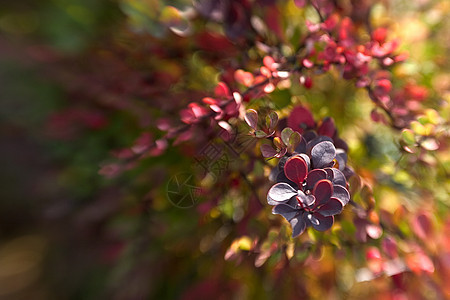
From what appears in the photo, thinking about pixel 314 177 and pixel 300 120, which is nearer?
pixel 314 177

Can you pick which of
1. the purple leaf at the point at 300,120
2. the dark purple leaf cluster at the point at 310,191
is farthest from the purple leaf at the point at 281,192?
the purple leaf at the point at 300,120

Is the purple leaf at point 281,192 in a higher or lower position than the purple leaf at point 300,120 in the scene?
lower

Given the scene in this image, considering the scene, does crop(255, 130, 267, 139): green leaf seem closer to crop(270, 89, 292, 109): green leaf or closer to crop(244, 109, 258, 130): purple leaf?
crop(244, 109, 258, 130): purple leaf

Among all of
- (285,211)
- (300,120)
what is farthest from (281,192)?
(300,120)

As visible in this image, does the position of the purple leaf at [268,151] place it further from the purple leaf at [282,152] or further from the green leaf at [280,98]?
the green leaf at [280,98]

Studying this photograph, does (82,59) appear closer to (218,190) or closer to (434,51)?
(218,190)

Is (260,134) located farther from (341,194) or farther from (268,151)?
(341,194)
